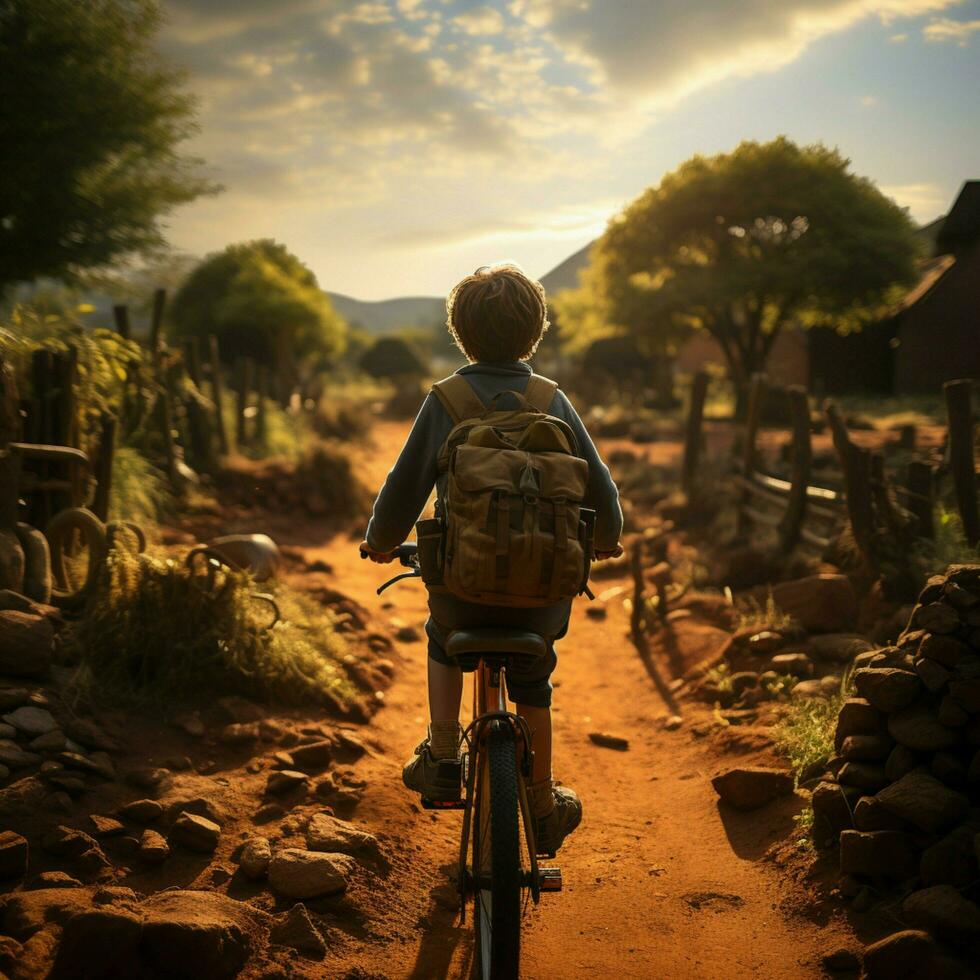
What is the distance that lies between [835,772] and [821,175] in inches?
980

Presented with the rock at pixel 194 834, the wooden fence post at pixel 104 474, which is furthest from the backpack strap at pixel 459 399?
the wooden fence post at pixel 104 474

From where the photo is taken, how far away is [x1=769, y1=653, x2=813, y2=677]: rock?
5637 mm

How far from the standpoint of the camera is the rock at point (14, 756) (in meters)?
3.77

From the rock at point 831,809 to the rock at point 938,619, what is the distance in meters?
0.66

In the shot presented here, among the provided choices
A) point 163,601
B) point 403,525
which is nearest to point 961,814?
point 403,525

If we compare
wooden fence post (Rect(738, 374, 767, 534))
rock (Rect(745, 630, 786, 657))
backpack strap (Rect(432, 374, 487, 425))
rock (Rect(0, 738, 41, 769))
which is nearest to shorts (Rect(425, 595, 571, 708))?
backpack strap (Rect(432, 374, 487, 425))

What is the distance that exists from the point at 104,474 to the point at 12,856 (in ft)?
13.6

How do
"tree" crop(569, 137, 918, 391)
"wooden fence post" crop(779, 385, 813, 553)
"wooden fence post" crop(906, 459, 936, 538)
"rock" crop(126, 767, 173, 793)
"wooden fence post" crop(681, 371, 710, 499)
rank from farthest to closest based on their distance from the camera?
"tree" crop(569, 137, 918, 391) < "wooden fence post" crop(681, 371, 710, 499) < "wooden fence post" crop(779, 385, 813, 553) < "wooden fence post" crop(906, 459, 936, 538) < "rock" crop(126, 767, 173, 793)

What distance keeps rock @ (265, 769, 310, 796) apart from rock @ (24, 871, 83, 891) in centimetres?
114

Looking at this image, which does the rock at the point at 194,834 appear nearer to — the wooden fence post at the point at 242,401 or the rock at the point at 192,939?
the rock at the point at 192,939

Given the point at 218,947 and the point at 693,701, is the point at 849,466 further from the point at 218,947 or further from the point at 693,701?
the point at 218,947

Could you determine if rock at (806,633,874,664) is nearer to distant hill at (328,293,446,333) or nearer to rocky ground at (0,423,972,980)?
rocky ground at (0,423,972,980)

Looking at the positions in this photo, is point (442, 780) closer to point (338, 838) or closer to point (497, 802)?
point (497, 802)

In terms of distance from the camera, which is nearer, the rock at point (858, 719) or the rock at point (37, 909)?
the rock at point (37, 909)
